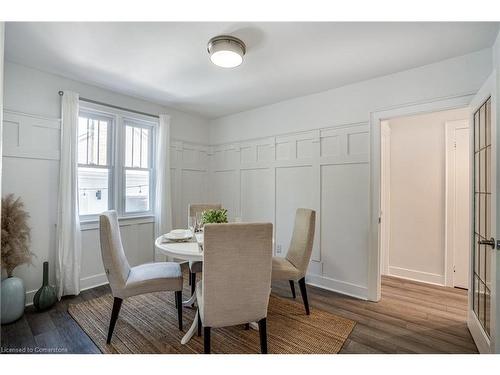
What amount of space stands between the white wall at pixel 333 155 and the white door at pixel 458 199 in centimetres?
113

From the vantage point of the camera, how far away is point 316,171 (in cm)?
318

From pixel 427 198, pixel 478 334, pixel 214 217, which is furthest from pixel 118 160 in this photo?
pixel 427 198

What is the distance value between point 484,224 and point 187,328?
2.51m

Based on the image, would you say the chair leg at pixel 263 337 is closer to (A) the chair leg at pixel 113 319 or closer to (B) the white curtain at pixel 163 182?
(A) the chair leg at pixel 113 319

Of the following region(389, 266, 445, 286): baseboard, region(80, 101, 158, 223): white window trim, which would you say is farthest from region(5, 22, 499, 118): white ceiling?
region(389, 266, 445, 286): baseboard

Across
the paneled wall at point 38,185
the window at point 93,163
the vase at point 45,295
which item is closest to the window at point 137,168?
the window at point 93,163

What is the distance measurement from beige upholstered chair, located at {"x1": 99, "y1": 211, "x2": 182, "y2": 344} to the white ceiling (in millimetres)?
1474

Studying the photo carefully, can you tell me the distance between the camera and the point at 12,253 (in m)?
2.25

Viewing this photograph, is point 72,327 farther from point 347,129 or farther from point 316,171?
point 347,129

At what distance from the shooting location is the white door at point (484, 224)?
1610mm

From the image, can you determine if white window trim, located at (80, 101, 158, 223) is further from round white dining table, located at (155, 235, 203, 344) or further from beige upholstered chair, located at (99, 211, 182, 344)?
round white dining table, located at (155, 235, 203, 344)

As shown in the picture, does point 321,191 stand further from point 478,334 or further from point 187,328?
point 187,328

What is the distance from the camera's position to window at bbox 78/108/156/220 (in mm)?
3021

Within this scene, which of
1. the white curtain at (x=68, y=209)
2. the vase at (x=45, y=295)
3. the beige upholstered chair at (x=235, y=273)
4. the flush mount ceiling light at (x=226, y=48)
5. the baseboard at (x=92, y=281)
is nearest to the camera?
the beige upholstered chair at (x=235, y=273)
